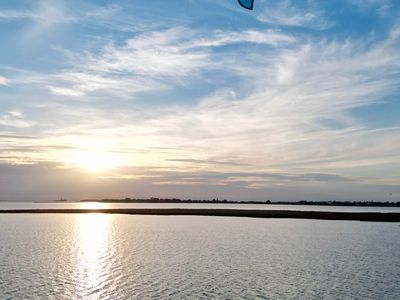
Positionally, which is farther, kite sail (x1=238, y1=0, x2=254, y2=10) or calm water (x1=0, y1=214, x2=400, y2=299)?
calm water (x1=0, y1=214, x2=400, y2=299)

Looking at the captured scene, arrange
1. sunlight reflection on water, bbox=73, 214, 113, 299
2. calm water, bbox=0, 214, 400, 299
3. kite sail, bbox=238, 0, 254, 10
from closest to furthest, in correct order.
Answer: kite sail, bbox=238, 0, 254, 10 < calm water, bbox=0, 214, 400, 299 < sunlight reflection on water, bbox=73, 214, 113, 299

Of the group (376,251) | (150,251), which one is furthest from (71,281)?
(376,251)

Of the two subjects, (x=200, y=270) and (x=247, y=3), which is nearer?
(x=247, y=3)

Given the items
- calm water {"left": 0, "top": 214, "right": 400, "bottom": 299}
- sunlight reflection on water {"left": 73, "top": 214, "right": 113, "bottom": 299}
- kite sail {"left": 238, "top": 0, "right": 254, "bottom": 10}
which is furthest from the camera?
sunlight reflection on water {"left": 73, "top": 214, "right": 113, "bottom": 299}

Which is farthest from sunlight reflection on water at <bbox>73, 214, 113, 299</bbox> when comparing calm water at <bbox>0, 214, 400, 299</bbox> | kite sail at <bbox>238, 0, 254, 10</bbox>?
kite sail at <bbox>238, 0, 254, 10</bbox>

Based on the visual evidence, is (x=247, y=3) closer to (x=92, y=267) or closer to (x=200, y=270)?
(x=200, y=270)

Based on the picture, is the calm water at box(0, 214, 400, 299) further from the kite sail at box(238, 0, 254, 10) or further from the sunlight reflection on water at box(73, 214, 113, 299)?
the kite sail at box(238, 0, 254, 10)

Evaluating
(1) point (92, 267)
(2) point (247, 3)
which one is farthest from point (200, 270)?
(2) point (247, 3)

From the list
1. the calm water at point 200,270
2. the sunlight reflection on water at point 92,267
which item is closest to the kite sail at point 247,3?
the calm water at point 200,270

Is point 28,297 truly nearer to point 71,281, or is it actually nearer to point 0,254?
point 71,281

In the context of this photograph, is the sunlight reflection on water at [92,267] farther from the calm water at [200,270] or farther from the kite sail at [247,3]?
the kite sail at [247,3]

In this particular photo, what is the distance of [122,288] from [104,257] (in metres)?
17.9

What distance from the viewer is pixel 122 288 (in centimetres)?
2841

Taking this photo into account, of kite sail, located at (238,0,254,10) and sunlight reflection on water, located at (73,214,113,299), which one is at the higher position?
kite sail, located at (238,0,254,10)
